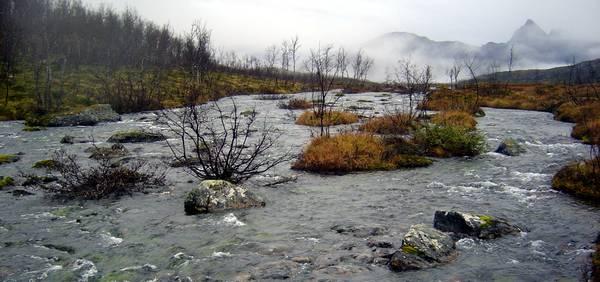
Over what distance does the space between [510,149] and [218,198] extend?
14232 millimetres

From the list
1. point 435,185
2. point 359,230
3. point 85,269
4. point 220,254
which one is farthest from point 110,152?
point 435,185

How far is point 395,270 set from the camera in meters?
7.86

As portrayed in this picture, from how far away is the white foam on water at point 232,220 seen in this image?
1060cm

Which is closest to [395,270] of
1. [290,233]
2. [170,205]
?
[290,233]

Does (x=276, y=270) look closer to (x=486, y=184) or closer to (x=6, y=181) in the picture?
(x=486, y=184)

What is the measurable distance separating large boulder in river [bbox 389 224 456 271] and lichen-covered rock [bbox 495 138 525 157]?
40.3 ft

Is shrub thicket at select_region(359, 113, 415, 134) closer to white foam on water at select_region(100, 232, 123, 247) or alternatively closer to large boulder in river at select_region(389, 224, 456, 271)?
large boulder in river at select_region(389, 224, 456, 271)

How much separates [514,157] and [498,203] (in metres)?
7.54

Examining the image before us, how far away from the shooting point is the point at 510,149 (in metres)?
19.4

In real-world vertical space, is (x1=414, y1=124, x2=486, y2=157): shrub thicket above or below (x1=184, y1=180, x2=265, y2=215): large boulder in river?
above

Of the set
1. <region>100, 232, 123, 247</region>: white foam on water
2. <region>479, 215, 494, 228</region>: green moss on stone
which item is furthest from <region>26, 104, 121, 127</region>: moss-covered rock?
<region>479, 215, 494, 228</region>: green moss on stone

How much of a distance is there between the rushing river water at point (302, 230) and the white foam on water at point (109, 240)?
4cm

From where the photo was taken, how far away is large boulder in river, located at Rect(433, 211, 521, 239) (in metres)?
9.41

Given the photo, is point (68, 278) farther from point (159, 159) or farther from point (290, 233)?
point (159, 159)
